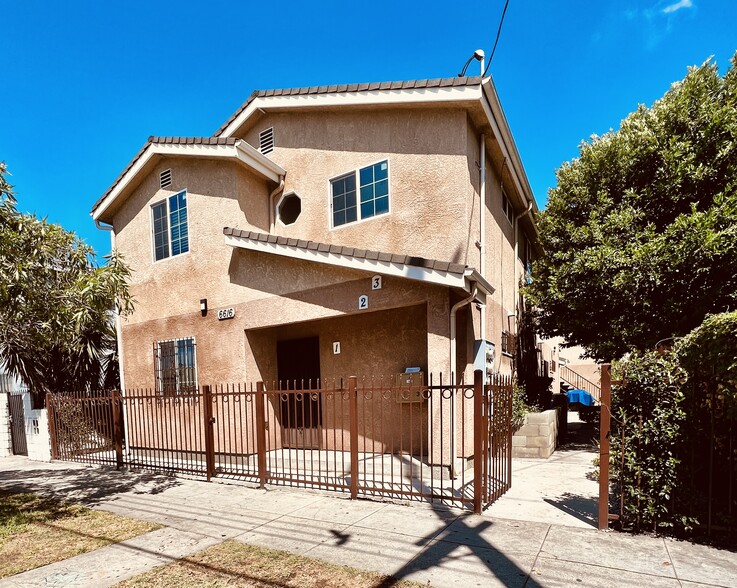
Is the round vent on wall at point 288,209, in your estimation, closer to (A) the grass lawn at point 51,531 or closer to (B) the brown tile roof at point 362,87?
(B) the brown tile roof at point 362,87

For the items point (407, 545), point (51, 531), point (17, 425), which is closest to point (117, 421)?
point (51, 531)

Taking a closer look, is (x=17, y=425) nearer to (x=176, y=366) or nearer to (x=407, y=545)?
(x=176, y=366)

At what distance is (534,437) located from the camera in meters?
9.52

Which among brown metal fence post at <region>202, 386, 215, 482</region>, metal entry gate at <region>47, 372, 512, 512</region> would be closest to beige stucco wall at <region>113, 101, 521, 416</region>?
metal entry gate at <region>47, 372, 512, 512</region>

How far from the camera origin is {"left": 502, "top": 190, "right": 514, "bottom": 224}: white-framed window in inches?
436

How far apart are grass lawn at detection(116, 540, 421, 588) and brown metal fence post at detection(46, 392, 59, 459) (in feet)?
28.9

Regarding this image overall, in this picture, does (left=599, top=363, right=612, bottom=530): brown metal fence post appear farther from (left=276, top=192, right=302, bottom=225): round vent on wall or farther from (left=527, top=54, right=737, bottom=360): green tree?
(left=276, top=192, right=302, bottom=225): round vent on wall

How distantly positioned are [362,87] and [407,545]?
26.9ft

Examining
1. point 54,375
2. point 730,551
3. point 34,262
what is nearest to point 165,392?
point 54,375

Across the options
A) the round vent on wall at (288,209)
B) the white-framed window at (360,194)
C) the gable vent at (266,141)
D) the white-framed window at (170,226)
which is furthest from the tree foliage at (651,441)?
the white-framed window at (170,226)

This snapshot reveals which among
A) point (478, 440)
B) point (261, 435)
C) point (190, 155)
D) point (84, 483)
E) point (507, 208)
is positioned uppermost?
point (190, 155)

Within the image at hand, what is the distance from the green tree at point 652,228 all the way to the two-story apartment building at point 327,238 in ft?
5.16

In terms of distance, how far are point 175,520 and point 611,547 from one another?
539 cm

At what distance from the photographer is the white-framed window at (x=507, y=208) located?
36.4ft
